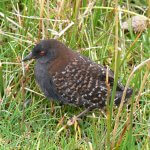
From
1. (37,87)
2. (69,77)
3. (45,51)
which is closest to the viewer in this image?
(69,77)

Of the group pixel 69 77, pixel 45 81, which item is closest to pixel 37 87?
pixel 45 81

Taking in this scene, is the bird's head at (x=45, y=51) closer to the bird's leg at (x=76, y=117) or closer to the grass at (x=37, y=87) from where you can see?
the grass at (x=37, y=87)

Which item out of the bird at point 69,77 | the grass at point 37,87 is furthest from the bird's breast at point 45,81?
the grass at point 37,87

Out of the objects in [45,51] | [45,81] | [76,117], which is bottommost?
[76,117]

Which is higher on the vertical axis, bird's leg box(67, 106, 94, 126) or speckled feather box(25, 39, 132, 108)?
speckled feather box(25, 39, 132, 108)

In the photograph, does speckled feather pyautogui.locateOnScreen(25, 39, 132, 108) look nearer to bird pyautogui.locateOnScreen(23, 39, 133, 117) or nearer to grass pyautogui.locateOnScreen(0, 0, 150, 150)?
bird pyautogui.locateOnScreen(23, 39, 133, 117)

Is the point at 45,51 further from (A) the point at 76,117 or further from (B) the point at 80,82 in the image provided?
(A) the point at 76,117

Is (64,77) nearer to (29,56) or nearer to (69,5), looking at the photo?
(29,56)

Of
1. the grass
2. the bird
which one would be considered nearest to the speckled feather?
the bird
